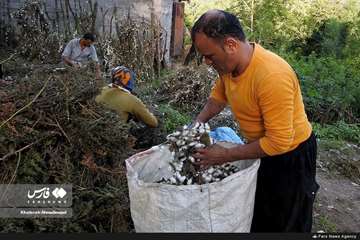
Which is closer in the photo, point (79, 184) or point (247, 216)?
point (247, 216)

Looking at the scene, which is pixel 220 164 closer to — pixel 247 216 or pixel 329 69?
pixel 247 216

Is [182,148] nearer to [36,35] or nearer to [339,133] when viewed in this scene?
[339,133]

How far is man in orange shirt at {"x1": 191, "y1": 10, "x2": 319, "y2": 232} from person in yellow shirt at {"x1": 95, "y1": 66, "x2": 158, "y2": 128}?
1.22 metres

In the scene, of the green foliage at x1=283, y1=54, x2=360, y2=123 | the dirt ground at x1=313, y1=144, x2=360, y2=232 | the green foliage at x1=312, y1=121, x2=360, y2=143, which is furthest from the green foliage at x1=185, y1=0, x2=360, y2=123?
the dirt ground at x1=313, y1=144, x2=360, y2=232

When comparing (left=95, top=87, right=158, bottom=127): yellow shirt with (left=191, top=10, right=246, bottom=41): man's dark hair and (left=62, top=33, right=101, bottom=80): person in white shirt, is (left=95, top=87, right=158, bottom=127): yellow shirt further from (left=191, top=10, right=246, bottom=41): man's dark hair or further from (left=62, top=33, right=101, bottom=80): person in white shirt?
(left=62, top=33, right=101, bottom=80): person in white shirt

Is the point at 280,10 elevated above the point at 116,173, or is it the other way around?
the point at 116,173

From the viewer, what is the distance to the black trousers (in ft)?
5.64

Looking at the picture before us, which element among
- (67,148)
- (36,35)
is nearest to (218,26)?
(67,148)

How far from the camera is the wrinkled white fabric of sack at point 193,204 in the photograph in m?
1.45

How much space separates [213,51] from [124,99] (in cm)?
154

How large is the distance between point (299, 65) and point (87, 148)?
17.1 ft

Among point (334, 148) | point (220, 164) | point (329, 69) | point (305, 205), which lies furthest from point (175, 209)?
point (329, 69)

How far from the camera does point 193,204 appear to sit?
1.45 meters

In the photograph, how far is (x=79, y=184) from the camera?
1931 mm
